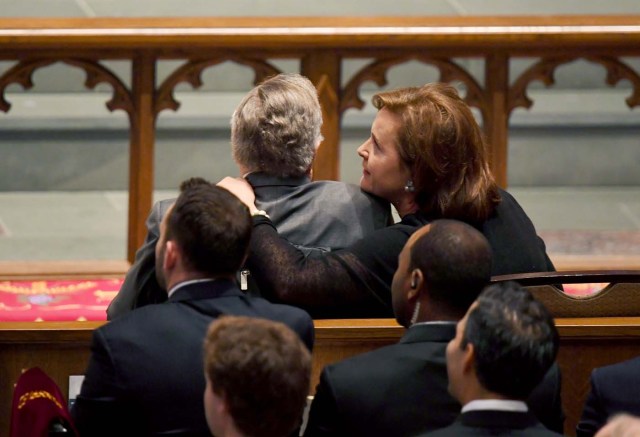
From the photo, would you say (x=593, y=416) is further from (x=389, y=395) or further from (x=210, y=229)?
(x=210, y=229)

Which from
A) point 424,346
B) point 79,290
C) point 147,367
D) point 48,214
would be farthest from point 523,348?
point 48,214

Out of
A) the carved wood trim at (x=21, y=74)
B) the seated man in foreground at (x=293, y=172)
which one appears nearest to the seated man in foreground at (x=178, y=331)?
the seated man in foreground at (x=293, y=172)

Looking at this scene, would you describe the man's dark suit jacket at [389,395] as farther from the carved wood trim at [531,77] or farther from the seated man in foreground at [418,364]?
the carved wood trim at [531,77]

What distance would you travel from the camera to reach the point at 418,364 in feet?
9.32

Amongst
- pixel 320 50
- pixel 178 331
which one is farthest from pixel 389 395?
pixel 320 50

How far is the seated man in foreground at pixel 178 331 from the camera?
9.37 ft

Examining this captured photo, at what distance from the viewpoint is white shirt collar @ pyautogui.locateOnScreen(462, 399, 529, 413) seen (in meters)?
2.55

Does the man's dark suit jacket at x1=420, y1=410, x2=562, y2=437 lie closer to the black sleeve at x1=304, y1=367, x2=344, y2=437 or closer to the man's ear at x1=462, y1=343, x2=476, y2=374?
the man's ear at x1=462, y1=343, x2=476, y2=374

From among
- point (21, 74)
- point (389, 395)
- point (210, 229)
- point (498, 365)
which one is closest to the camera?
point (498, 365)

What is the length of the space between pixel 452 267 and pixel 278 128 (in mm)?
862

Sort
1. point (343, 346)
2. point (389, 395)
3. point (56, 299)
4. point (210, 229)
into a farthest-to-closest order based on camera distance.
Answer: point (56, 299)
point (343, 346)
point (210, 229)
point (389, 395)

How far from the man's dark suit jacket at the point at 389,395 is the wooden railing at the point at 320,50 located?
245cm

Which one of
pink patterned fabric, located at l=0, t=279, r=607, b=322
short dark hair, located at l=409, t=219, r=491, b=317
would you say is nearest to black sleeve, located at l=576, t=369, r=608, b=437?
short dark hair, located at l=409, t=219, r=491, b=317

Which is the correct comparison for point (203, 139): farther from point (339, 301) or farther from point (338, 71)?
point (339, 301)
